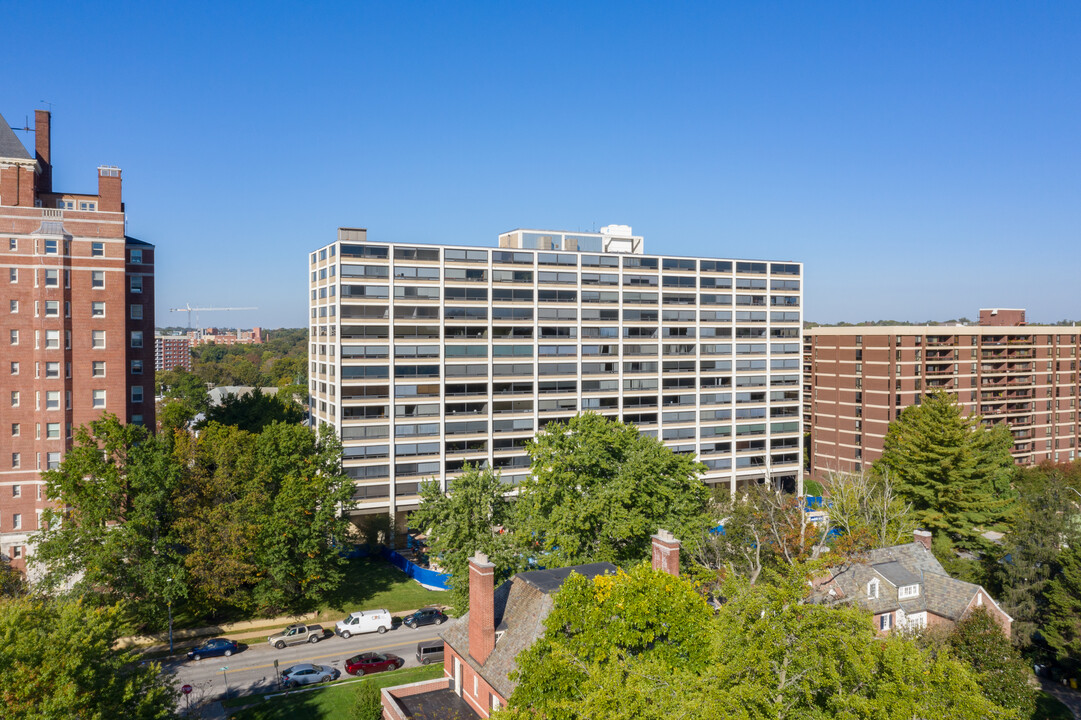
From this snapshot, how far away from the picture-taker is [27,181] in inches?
2581

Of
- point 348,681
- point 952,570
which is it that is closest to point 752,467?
point 952,570

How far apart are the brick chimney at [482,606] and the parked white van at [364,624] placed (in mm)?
24908

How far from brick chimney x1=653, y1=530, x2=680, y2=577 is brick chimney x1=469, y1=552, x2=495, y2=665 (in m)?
7.94

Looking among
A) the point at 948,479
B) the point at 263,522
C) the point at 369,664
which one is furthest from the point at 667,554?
the point at 948,479

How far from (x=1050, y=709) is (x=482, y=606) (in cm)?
3808

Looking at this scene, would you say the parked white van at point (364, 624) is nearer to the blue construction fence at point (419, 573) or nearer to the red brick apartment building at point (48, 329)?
the blue construction fence at point (419, 573)

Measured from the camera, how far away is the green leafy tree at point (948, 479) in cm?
6744

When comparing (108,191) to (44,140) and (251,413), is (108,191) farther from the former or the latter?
(251,413)

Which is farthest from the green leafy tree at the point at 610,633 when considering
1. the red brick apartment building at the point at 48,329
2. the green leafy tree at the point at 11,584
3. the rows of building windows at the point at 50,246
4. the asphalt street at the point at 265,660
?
the rows of building windows at the point at 50,246

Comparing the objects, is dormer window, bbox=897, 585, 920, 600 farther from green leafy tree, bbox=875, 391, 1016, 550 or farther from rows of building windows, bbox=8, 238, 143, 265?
rows of building windows, bbox=8, 238, 143, 265

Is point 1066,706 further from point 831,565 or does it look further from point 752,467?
point 752,467

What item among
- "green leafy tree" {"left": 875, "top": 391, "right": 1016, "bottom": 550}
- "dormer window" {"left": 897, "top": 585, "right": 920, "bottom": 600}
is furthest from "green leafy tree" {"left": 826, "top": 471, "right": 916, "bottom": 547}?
"dormer window" {"left": 897, "top": 585, "right": 920, "bottom": 600}

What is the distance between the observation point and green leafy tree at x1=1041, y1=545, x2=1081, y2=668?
4606cm

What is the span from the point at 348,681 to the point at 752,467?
6909 centimetres
